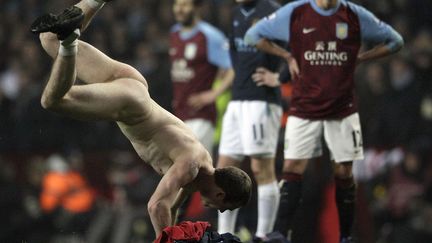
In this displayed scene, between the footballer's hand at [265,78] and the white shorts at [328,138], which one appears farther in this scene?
the footballer's hand at [265,78]

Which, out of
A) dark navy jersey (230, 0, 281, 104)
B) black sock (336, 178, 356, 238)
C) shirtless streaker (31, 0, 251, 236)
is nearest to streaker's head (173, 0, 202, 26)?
dark navy jersey (230, 0, 281, 104)

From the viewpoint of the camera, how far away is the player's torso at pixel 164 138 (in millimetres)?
8344

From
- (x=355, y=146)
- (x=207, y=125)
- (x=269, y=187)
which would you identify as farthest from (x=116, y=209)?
(x=355, y=146)

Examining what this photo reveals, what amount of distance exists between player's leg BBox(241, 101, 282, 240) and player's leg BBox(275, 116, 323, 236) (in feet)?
0.88

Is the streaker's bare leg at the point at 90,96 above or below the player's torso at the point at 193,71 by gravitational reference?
above

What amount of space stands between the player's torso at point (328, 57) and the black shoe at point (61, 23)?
8.27ft

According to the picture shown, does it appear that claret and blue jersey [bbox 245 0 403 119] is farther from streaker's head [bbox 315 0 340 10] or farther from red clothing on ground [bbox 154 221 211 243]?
red clothing on ground [bbox 154 221 211 243]

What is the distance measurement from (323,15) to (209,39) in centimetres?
288

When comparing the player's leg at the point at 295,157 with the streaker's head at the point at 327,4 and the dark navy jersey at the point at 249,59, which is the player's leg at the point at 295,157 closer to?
the dark navy jersey at the point at 249,59

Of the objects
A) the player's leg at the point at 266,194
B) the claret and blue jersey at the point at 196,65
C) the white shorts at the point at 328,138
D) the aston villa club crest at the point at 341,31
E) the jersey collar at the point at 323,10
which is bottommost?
the player's leg at the point at 266,194

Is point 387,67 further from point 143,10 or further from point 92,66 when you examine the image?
point 92,66

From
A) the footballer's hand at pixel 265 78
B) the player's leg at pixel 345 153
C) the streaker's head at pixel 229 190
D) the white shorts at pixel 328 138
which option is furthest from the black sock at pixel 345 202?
the streaker's head at pixel 229 190

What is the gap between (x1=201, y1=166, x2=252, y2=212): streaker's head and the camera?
829cm

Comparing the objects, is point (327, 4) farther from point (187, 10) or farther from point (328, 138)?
point (187, 10)
